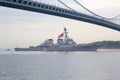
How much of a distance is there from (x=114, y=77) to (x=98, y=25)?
25627 mm

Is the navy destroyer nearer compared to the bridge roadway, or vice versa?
the bridge roadway

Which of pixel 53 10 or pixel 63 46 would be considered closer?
pixel 53 10

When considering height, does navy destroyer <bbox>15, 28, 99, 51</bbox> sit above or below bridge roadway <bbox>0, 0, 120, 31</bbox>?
below

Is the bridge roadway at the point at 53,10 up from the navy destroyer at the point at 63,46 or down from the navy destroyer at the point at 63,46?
up

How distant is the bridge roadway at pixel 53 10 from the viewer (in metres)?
44.4

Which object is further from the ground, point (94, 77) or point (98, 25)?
point (98, 25)

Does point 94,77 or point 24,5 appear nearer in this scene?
point 94,77

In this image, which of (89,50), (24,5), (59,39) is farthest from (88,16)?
(59,39)

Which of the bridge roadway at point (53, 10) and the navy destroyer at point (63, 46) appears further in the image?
the navy destroyer at point (63, 46)

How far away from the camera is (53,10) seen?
51.7m

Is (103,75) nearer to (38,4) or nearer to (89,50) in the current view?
(38,4)

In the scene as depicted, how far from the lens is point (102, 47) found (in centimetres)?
15375

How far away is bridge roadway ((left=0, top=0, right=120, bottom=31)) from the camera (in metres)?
44.4

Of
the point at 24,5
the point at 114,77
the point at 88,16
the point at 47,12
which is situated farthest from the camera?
the point at 88,16
